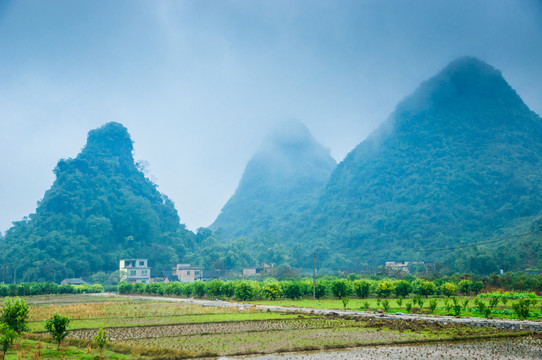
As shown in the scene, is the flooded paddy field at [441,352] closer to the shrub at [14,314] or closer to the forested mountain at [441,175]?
the shrub at [14,314]

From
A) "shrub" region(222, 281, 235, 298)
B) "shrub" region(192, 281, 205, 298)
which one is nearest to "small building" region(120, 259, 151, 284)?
"shrub" region(192, 281, 205, 298)

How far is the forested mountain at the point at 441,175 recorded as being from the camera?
88375 millimetres

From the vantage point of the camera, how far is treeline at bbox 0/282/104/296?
51013 mm

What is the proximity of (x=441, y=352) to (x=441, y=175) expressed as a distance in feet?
350

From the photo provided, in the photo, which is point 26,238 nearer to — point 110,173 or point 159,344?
point 110,173

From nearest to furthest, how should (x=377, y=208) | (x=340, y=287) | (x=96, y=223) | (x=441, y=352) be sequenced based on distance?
1. (x=441, y=352)
2. (x=340, y=287)
3. (x=96, y=223)
4. (x=377, y=208)

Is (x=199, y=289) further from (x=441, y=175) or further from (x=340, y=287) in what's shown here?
(x=441, y=175)

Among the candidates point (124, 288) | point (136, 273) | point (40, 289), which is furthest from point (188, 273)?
point (40, 289)

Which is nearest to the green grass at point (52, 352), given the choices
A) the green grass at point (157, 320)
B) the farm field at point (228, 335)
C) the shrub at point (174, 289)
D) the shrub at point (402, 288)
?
the farm field at point (228, 335)

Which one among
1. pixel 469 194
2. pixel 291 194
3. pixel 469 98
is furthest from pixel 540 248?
pixel 291 194

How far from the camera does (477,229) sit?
283ft

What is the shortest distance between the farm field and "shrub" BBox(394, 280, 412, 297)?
1483 cm

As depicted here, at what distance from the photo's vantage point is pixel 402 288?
1299 inches

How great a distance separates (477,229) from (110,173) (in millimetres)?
93269
